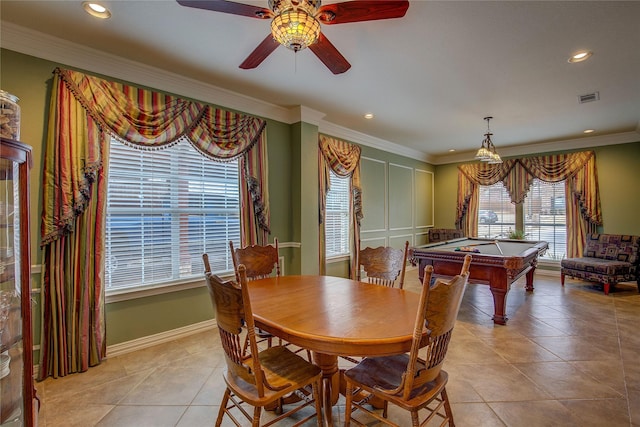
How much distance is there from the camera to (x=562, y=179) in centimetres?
573

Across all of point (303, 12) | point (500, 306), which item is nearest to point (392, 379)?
point (303, 12)

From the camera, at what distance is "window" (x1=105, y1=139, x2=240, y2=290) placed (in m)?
2.76

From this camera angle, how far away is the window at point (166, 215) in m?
2.76

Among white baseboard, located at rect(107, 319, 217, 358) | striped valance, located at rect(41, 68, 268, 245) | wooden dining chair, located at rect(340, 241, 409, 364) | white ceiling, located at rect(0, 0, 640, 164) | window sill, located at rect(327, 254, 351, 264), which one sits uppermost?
white ceiling, located at rect(0, 0, 640, 164)

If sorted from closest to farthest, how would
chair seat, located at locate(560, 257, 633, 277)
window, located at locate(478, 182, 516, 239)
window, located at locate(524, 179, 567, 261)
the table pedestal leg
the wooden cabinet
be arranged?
the wooden cabinet
the table pedestal leg
chair seat, located at locate(560, 257, 633, 277)
window, located at locate(524, 179, 567, 261)
window, located at locate(478, 182, 516, 239)

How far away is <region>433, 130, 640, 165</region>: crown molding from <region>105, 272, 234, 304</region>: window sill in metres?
6.26

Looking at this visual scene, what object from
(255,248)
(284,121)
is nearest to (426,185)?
Answer: (284,121)

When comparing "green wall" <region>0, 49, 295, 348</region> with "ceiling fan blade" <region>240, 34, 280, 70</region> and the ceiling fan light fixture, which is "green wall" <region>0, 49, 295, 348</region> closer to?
"ceiling fan blade" <region>240, 34, 280, 70</region>

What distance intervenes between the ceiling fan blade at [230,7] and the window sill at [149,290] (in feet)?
7.93

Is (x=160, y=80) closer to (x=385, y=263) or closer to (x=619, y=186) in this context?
(x=385, y=263)

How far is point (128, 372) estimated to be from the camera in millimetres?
2449

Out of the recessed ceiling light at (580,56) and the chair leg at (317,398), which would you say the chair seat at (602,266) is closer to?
the recessed ceiling light at (580,56)

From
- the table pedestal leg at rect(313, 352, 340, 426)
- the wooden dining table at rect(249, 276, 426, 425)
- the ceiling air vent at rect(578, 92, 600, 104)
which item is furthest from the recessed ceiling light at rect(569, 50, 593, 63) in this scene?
the table pedestal leg at rect(313, 352, 340, 426)

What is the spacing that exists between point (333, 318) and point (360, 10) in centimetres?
159
